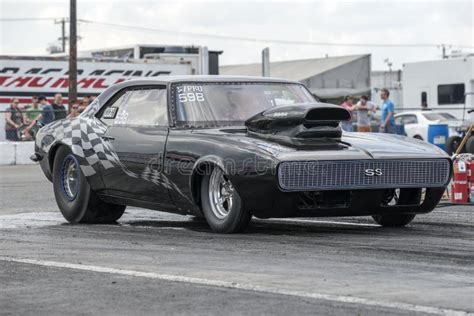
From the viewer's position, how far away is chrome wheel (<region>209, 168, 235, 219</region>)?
27.4ft

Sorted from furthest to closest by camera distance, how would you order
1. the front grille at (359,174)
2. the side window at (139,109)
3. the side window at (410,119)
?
the side window at (410,119), the side window at (139,109), the front grille at (359,174)

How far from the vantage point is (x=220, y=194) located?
844cm

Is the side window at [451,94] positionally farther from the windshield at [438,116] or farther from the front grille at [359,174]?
the front grille at [359,174]

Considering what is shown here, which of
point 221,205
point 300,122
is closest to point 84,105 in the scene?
point 221,205

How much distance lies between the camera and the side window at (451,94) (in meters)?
32.6

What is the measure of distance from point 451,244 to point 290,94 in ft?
8.19

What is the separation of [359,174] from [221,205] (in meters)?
1.14

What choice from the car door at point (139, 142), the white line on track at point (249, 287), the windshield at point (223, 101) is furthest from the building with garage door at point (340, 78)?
the white line on track at point (249, 287)

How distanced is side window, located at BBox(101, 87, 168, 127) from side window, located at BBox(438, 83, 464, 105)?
24.0 m

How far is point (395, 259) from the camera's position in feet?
22.3

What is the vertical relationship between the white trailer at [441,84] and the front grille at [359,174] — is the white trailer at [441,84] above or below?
above

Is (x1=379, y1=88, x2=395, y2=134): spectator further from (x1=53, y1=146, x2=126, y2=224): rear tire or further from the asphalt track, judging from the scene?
(x1=53, y1=146, x2=126, y2=224): rear tire

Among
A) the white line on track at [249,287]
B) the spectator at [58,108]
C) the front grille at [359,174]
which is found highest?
the spectator at [58,108]

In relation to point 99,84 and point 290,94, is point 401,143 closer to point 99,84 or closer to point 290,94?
point 290,94
